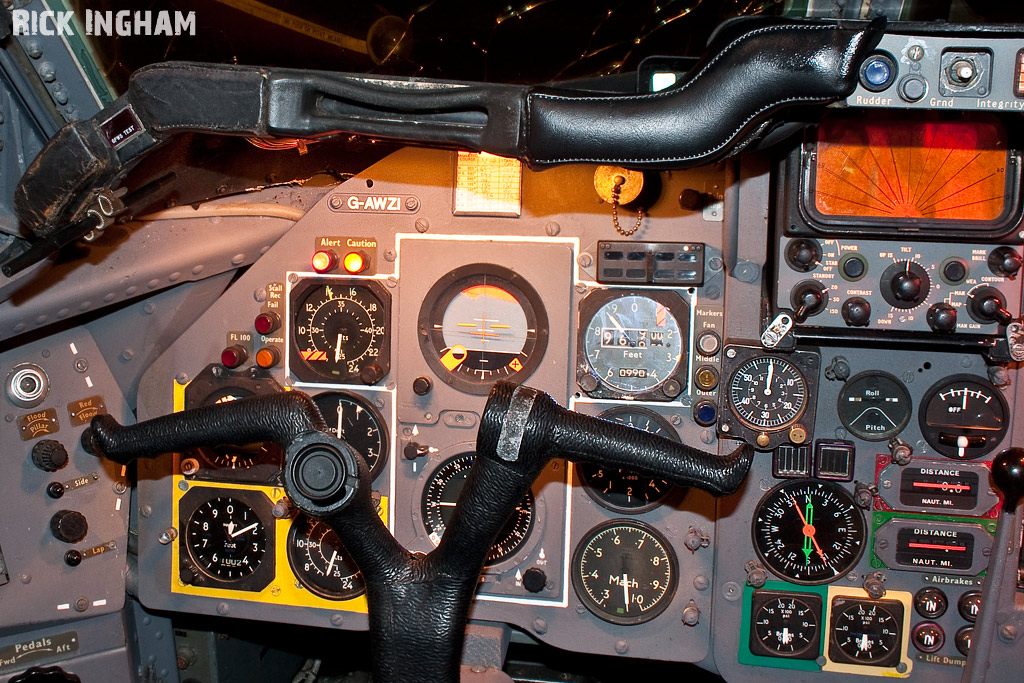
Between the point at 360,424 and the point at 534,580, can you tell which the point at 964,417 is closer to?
the point at 534,580

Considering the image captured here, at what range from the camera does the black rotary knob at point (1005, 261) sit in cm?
268

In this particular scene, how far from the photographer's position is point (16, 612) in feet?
9.52

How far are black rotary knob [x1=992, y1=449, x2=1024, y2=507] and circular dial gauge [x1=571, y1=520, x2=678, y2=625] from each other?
3.60 ft

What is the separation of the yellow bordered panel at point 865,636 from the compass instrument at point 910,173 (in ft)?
4.32

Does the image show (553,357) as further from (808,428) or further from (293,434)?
(293,434)

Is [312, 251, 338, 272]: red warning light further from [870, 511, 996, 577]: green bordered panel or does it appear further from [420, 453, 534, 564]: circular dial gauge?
[870, 511, 996, 577]: green bordered panel

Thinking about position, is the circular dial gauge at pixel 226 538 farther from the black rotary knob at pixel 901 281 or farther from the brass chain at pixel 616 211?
the black rotary knob at pixel 901 281

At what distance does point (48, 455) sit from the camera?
296 cm

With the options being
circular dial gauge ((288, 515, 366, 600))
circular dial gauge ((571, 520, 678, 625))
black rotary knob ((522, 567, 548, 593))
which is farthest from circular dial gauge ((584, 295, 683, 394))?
circular dial gauge ((288, 515, 366, 600))

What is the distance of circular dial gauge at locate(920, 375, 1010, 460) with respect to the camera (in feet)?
9.45

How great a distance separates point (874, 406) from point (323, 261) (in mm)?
2062

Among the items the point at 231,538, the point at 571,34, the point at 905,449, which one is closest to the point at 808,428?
the point at 905,449

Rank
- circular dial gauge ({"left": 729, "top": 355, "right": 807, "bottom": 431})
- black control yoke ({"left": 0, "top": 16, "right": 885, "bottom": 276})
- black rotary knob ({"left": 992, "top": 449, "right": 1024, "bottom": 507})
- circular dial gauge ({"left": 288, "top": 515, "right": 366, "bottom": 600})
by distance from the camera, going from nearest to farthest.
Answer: black control yoke ({"left": 0, "top": 16, "right": 885, "bottom": 276})
black rotary knob ({"left": 992, "top": 449, "right": 1024, "bottom": 507})
circular dial gauge ({"left": 729, "top": 355, "right": 807, "bottom": 431})
circular dial gauge ({"left": 288, "top": 515, "right": 366, "bottom": 600})

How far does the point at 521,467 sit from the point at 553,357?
0.99 meters
